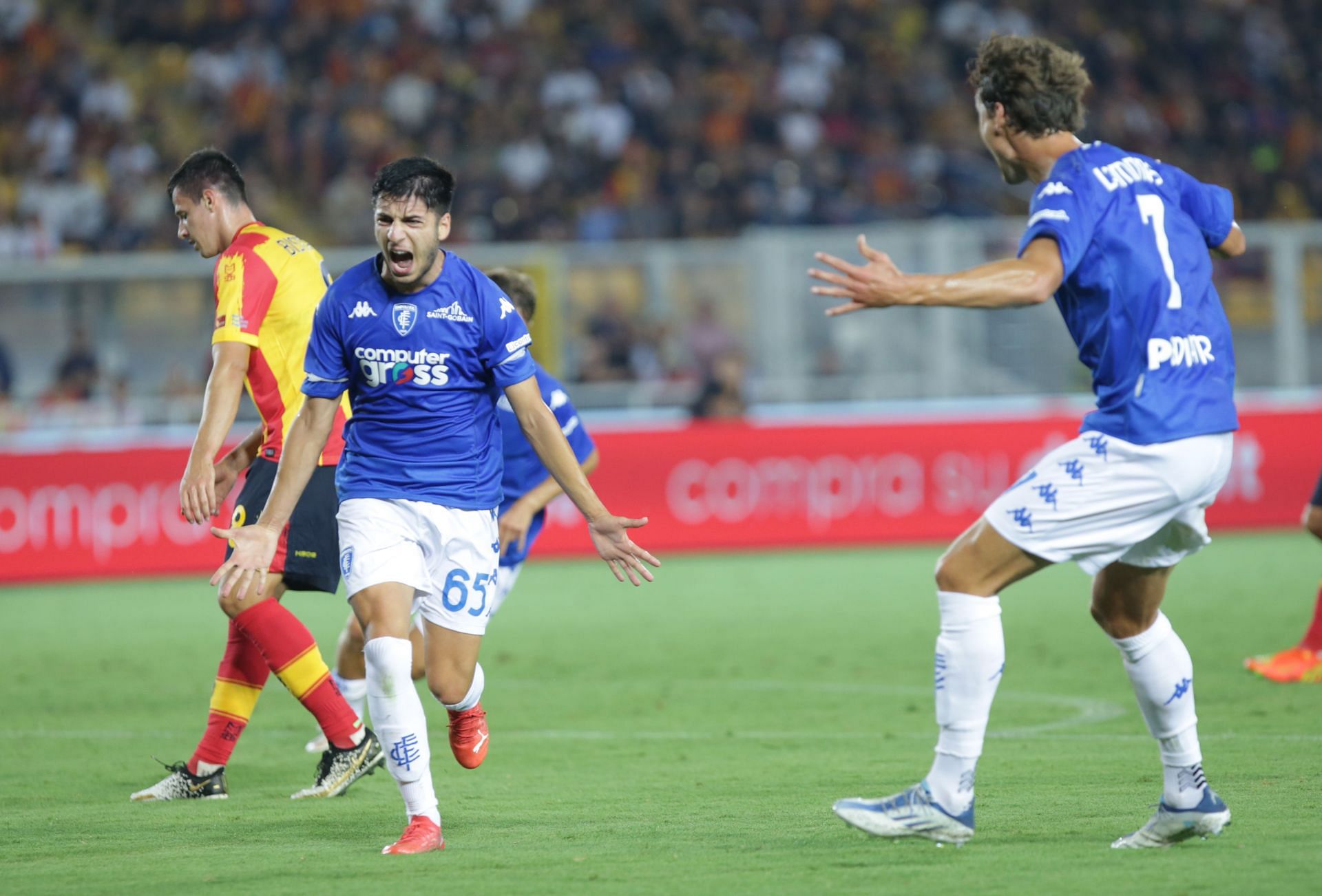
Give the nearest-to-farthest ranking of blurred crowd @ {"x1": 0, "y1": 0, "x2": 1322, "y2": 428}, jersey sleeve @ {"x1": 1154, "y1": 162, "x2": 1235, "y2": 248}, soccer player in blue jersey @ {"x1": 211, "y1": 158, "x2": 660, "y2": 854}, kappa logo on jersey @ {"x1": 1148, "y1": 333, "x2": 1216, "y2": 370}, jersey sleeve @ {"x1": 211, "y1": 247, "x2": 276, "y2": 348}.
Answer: kappa logo on jersey @ {"x1": 1148, "y1": 333, "x2": 1216, "y2": 370} → jersey sleeve @ {"x1": 1154, "y1": 162, "x2": 1235, "y2": 248} → soccer player in blue jersey @ {"x1": 211, "y1": 158, "x2": 660, "y2": 854} → jersey sleeve @ {"x1": 211, "y1": 247, "x2": 276, "y2": 348} → blurred crowd @ {"x1": 0, "y1": 0, "x2": 1322, "y2": 428}

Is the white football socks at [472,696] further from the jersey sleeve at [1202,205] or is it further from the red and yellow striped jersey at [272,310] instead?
the jersey sleeve at [1202,205]

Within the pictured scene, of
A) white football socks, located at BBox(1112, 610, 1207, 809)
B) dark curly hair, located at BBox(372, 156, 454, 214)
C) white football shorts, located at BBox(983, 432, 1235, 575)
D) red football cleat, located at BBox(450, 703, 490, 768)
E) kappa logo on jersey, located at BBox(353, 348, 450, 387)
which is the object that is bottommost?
red football cleat, located at BBox(450, 703, 490, 768)

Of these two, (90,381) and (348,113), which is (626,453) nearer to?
(90,381)

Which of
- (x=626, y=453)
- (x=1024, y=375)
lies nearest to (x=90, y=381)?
(x=626, y=453)

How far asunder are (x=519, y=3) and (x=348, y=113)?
3.48 metres

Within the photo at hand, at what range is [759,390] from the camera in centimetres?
1739

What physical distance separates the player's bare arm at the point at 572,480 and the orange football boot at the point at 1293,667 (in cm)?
451

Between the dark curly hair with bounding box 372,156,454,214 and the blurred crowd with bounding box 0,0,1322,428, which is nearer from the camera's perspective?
the dark curly hair with bounding box 372,156,454,214

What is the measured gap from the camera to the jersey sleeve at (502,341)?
5.59m

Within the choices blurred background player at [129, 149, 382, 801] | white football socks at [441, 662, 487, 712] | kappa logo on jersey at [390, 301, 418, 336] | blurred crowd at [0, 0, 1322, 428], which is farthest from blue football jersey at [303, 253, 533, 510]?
blurred crowd at [0, 0, 1322, 428]

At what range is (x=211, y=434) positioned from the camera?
241 inches

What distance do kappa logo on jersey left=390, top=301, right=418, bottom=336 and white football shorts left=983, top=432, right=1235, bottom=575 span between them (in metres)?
1.95

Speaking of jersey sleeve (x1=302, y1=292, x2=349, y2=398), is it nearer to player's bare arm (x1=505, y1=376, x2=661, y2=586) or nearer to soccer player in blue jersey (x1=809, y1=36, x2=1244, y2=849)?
player's bare arm (x1=505, y1=376, x2=661, y2=586)

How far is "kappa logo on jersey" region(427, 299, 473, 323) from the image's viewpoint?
18.2 ft
